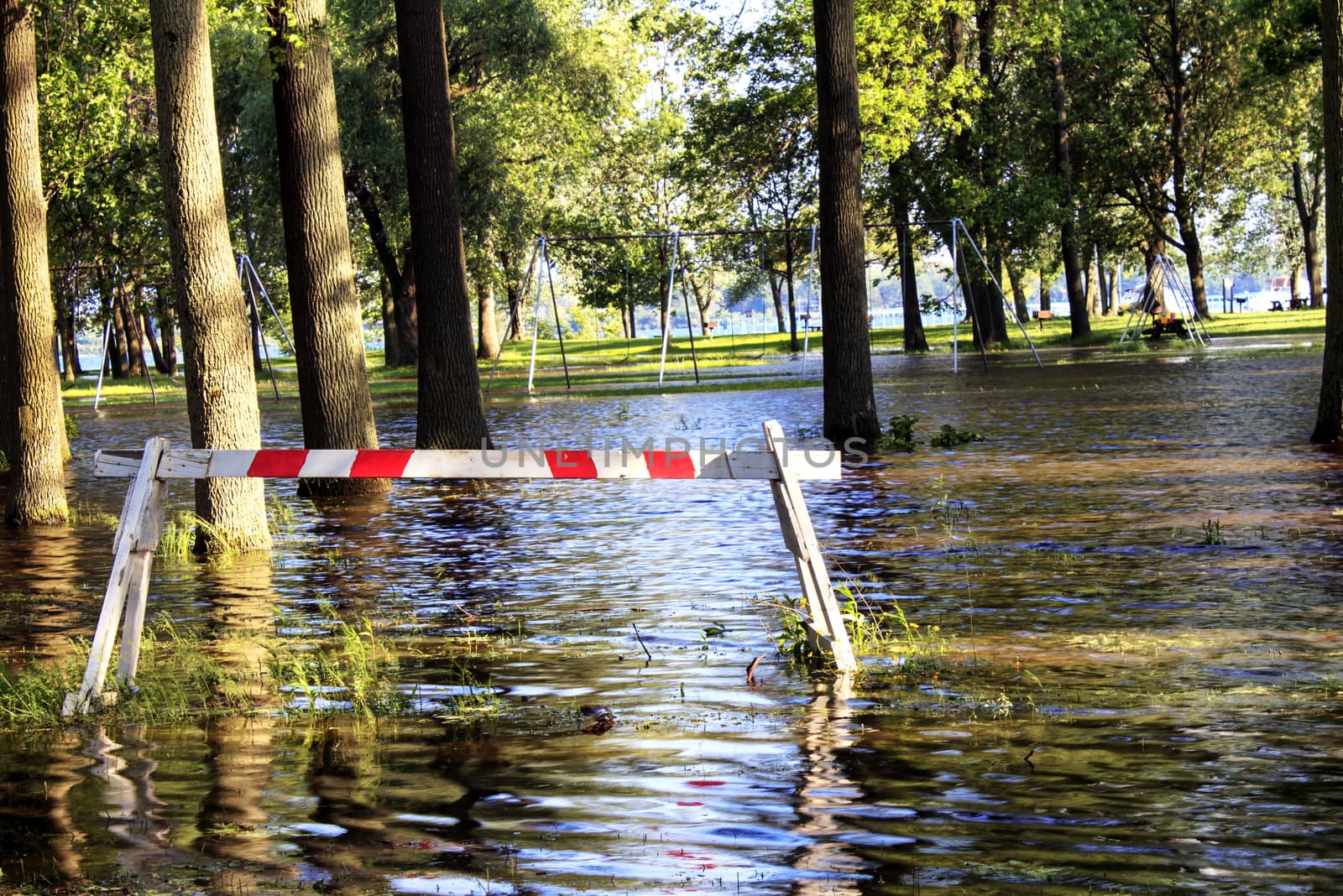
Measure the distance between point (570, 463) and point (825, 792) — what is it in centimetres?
240

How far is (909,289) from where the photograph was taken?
4409 centimetres

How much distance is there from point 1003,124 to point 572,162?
1503cm

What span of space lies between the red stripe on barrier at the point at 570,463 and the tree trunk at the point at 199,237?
14.3ft

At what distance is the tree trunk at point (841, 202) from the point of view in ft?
55.7

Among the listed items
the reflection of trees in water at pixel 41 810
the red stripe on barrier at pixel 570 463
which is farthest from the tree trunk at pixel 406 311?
the reflection of trees in water at pixel 41 810

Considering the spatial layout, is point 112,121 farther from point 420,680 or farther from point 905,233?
point 905,233

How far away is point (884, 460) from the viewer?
16.6m

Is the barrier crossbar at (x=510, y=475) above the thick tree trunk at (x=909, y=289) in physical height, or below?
Result: below

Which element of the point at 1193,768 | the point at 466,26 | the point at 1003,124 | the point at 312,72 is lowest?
the point at 1193,768

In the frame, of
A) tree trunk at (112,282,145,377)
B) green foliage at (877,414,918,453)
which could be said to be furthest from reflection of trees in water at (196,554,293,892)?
tree trunk at (112,282,145,377)

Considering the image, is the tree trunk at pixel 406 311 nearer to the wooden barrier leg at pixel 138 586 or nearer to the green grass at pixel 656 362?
the green grass at pixel 656 362

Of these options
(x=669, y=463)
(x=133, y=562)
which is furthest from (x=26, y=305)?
(x=669, y=463)

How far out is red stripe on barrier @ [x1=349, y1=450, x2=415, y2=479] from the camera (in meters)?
6.99

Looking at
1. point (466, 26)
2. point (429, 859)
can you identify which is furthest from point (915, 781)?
point (466, 26)
